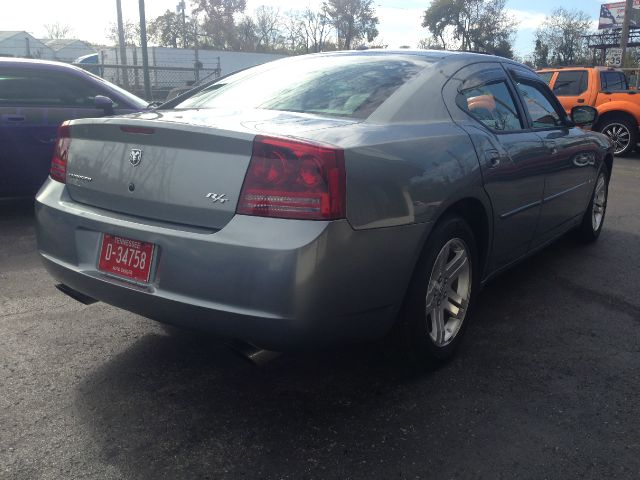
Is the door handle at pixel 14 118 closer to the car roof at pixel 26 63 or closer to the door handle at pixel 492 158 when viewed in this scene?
the car roof at pixel 26 63

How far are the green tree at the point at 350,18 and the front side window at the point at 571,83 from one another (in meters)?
47.1

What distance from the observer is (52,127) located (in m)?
6.20

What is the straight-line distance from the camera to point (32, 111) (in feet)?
20.0

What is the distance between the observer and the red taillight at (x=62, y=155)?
9.90 feet

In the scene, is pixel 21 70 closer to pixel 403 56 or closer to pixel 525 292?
pixel 403 56

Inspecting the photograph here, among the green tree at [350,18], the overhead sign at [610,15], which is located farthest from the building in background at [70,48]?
the overhead sign at [610,15]

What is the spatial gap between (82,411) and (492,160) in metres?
2.30

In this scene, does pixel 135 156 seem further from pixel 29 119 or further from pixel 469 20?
pixel 469 20

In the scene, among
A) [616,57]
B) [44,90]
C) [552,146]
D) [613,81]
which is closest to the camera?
[552,146]

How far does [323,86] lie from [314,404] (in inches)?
62.1

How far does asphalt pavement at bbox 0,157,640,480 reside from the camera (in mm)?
2312

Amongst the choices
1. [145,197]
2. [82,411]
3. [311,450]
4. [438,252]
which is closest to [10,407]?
[82,411]

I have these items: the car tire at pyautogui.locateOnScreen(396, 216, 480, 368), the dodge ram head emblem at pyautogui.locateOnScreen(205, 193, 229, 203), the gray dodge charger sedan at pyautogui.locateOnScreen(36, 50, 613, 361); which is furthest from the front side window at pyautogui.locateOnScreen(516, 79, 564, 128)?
the dodge ram head emblem at pyautogui.locateOnScreen(205, 193, 229, 203)

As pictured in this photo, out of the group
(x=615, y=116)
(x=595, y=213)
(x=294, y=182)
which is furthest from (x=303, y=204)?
(x=615, y=116)
